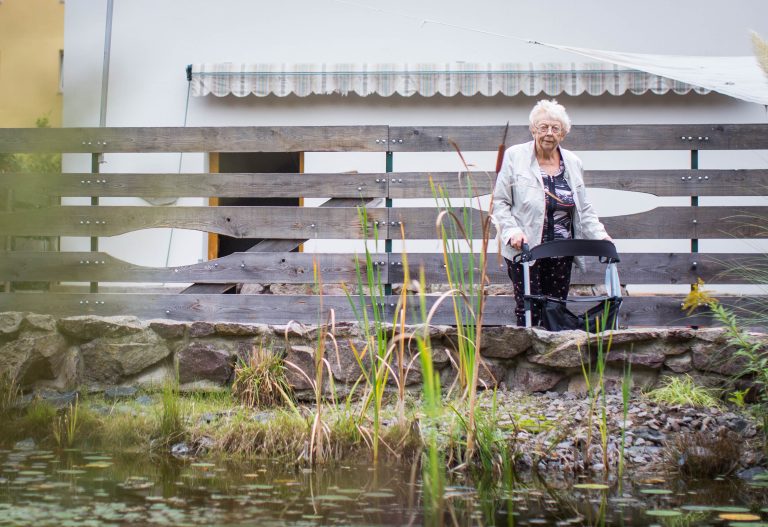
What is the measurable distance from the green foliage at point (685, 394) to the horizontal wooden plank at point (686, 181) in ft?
5.49

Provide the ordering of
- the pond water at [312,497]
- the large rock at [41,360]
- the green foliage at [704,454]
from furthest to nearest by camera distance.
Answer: the large rock at [41,360] < the green foliage at [704,454] < the pond water at [312,497]

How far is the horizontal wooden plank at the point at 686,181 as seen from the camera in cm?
582

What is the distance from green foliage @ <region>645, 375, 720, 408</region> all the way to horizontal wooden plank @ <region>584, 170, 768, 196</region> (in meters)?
1.67

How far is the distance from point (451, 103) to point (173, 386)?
529 cm

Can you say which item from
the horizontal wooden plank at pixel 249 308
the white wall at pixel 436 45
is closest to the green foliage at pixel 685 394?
the horizontal wooden plank at pixel 249 308

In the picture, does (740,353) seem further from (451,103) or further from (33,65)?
(451,103)

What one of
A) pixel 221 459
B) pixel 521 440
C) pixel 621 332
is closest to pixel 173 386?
pixel 221 459

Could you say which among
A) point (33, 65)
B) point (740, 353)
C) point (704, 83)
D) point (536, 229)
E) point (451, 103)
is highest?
point (451, 103)

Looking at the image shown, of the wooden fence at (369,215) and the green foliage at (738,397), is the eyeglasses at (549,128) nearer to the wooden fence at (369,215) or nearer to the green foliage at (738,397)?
the wooden fence at (369,215)

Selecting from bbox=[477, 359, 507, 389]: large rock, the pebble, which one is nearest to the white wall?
bbox=[477, 359, 507, 389]: large rock

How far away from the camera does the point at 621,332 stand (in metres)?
4.62

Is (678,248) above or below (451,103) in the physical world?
below

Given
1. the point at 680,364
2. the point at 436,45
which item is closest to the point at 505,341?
the point at 680,364

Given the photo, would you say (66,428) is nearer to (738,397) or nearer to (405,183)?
(405,183)
